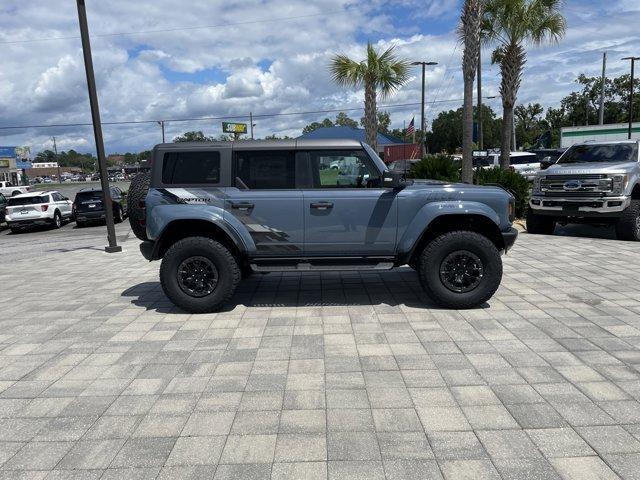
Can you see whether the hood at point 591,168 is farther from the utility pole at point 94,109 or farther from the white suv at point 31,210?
the white suv at point 31,210

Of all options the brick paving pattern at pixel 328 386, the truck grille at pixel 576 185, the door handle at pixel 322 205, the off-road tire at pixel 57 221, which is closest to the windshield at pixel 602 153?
the truck grille at pixel 576 185

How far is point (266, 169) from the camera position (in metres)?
5.57

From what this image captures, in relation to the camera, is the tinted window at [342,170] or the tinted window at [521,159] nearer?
the tinted window at [342,170]

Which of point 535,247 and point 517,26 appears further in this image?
point 517,26

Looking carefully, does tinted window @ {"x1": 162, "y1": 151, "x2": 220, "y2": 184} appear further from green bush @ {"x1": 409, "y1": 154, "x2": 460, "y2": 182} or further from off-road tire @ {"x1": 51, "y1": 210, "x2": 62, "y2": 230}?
off-road tire @ {"x1": 51, "y1": 210, "x2": 62, "y2": 230}

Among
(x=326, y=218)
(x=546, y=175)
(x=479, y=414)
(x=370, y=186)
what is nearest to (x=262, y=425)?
(x=479, y=414)

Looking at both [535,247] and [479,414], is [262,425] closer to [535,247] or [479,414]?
[479,414]

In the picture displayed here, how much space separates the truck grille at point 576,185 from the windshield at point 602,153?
40.3 inches

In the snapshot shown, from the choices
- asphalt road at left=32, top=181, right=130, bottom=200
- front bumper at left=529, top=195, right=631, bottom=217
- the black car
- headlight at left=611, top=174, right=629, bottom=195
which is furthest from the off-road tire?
headlight at left=611, top=174, right=629, bottom=195

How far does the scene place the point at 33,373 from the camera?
167 inches

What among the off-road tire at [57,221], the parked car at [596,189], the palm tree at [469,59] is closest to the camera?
the parked car at [596,189]

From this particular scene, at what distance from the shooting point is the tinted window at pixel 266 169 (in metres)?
5.55

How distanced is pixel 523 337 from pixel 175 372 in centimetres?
331

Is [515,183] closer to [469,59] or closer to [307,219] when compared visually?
[469,59]
